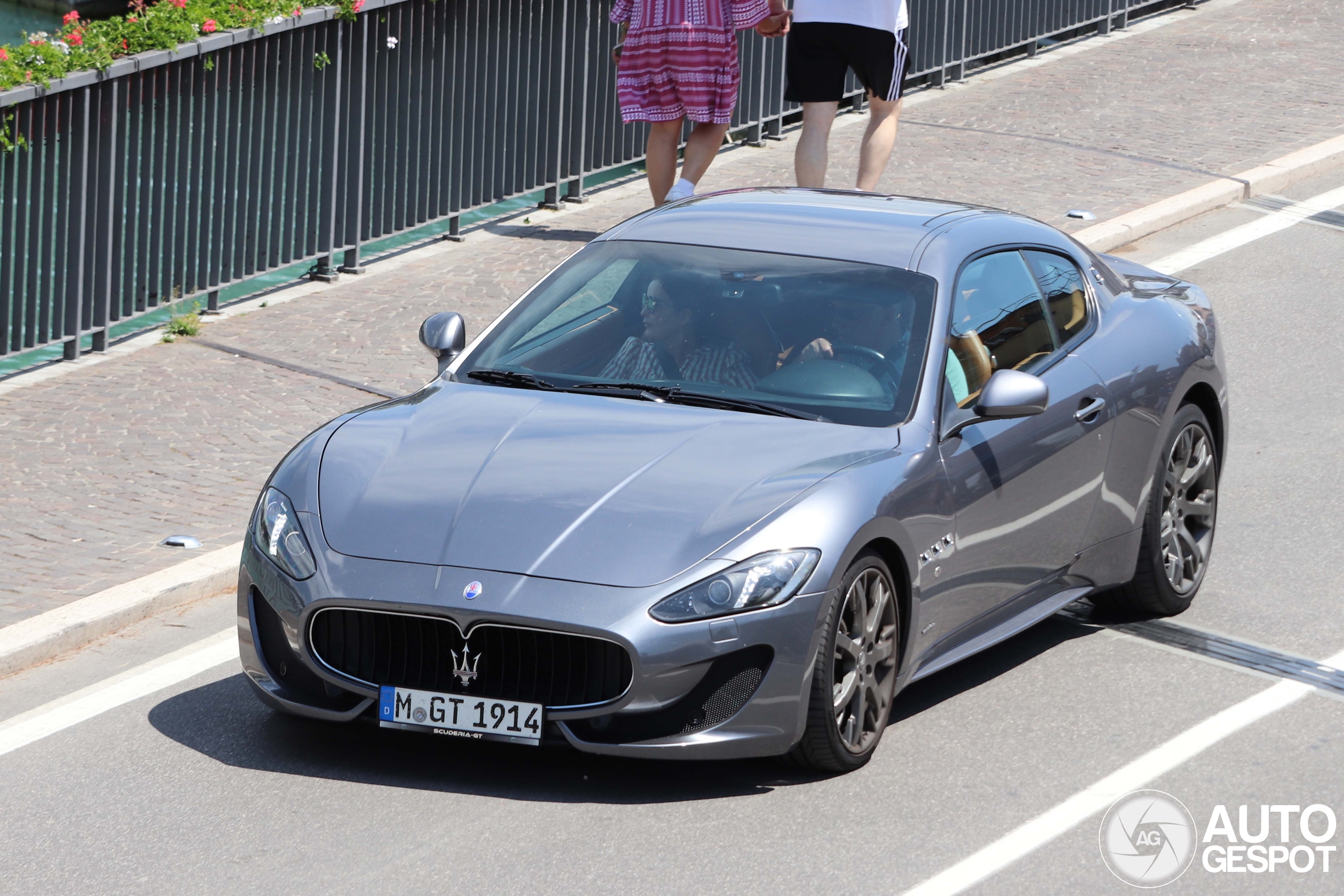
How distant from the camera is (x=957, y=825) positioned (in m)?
5.15

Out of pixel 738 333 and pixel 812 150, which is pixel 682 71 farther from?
pixel 738 333

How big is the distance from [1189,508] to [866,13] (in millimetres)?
5653

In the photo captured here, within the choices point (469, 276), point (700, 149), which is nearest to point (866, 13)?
point (700, 149)

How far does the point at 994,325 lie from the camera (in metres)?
6.38

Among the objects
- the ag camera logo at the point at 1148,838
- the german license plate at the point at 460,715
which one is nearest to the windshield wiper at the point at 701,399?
the german license plate at the point at 460,715

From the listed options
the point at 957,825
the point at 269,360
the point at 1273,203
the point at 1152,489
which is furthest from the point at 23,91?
the point at 1273,203

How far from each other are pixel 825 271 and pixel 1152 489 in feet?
4.85

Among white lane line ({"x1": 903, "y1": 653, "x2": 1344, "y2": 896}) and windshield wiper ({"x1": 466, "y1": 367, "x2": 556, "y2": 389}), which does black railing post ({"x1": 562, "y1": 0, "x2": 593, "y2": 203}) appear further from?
white lane line ({"x1": 903, "y1": 653, "x2": 1344, "y2": 896})

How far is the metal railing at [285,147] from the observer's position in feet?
32.6

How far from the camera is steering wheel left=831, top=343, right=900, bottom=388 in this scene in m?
5.95

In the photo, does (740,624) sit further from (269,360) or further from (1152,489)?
(269,360)

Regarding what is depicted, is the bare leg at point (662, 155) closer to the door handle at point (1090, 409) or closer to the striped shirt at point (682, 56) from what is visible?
the striped shirt at point (682, 56)

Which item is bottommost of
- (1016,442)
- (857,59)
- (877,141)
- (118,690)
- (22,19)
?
(118,690)

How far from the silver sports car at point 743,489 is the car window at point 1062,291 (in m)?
0.01
